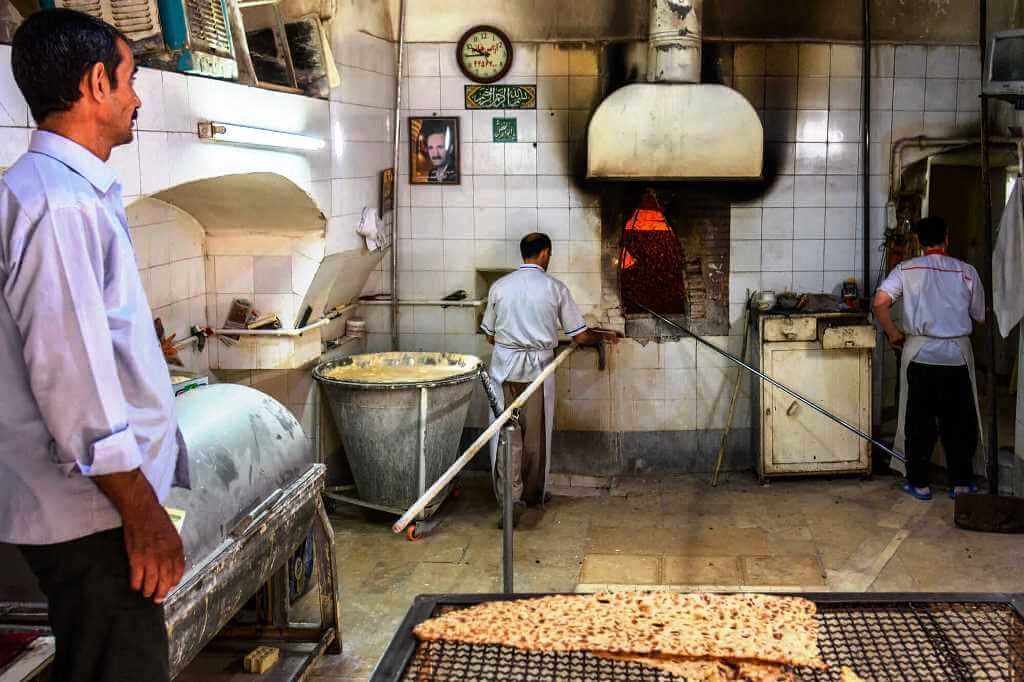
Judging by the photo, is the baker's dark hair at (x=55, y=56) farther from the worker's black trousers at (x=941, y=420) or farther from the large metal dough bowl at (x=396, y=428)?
the worker's black trousers at (x=941, y=420)

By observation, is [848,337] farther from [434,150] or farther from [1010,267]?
[434,150]

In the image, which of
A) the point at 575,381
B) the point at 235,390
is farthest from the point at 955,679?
the point at 575,381

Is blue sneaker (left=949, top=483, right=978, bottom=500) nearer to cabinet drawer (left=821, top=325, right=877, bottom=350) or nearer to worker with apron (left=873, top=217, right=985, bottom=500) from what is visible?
worker with apron (left=873, top=217, right=985, bottom=500)

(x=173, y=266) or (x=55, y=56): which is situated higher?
(x=55, y=56)

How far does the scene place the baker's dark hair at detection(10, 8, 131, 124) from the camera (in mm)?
2096

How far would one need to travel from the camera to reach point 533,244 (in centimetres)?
626

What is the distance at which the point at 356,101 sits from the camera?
6.12m

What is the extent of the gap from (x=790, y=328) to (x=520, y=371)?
6.18ft

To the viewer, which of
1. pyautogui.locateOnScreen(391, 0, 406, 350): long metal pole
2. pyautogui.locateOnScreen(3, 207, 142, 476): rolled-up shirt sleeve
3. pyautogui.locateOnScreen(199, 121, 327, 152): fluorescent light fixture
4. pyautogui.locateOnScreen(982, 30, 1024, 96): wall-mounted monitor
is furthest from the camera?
pyautogui.locateOnScreen(391, 0, 406, 350): long metal pole

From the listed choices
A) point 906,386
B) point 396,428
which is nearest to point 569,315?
point 396,428

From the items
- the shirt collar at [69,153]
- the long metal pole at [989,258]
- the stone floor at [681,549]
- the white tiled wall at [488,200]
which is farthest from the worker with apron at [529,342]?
the shirt collar at [69,153]

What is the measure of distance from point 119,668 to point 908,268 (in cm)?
549

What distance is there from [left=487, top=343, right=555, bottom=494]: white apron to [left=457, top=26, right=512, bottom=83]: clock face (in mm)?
1919

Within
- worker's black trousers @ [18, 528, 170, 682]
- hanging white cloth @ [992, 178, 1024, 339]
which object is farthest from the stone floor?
worker's black trousers @ [18, 528, 170, 682]
